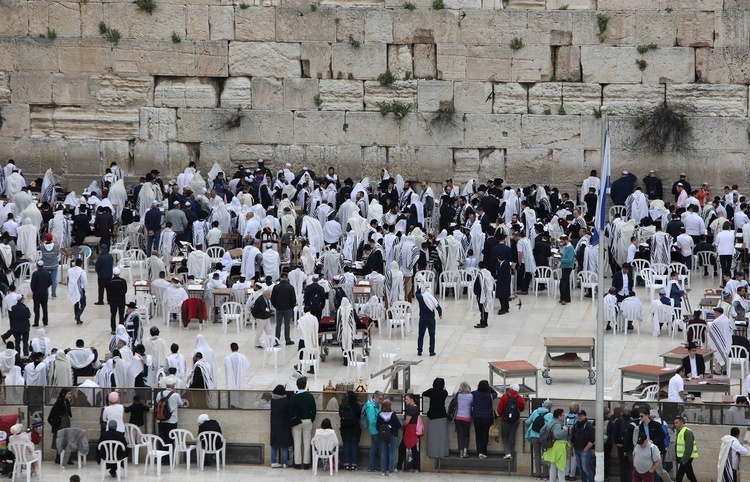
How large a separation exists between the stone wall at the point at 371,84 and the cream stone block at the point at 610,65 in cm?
3

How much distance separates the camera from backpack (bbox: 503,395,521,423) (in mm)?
19969

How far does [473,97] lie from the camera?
3478cm

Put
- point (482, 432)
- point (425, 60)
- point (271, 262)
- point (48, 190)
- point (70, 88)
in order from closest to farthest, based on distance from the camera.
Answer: point (482, 432)
point (271, 262)
point (48, 190)
point (425, 60)
point (70, 88)

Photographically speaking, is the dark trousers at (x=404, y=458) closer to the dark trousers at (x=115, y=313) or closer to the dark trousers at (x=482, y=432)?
the dark trousers at (x=482, y=432)

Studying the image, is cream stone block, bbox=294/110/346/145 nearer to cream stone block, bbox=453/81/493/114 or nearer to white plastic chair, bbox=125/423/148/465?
cream stone block, bbox=453/81/493/114

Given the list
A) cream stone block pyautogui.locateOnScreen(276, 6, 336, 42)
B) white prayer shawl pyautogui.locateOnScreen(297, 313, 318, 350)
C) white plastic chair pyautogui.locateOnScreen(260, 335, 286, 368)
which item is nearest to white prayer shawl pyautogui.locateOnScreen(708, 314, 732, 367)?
white prayer shawl pyautogui.locateOnScreen(297, 313, 318, 350)

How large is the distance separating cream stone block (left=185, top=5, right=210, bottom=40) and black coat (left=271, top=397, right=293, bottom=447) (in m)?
16.3

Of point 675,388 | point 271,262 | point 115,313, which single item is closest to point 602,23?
point 271,262

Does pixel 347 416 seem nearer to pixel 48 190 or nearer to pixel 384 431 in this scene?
pixel 384 431

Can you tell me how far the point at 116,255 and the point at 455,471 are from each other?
37.6 feet

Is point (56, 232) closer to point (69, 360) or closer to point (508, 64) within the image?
point (69, 360)

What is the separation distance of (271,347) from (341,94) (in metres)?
12.0

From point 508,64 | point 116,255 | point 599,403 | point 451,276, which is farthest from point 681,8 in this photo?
point 599,403

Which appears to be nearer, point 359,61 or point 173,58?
point 359,61
